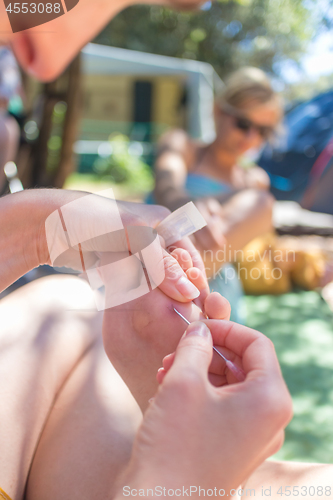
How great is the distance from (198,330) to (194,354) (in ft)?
0.23

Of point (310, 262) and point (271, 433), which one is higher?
point (271, 433)

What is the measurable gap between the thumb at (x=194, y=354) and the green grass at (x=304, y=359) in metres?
0.52

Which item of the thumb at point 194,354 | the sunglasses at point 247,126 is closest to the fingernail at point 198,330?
the thumb at point 194,354

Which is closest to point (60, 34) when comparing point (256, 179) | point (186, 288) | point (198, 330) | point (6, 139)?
point (6, 139)

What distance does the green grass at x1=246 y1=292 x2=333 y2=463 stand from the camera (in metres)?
1.28

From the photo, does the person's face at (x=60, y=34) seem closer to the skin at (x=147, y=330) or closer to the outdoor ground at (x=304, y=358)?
the outdoor ground at (x=304, y=358)

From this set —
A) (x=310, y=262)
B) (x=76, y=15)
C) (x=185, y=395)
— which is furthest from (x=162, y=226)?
(x=310, y=262)

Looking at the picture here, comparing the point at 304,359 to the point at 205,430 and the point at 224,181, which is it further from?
the point at 205,430

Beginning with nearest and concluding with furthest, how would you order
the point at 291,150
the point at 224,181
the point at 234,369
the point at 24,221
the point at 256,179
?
the point at 234,369, the point at 24,221, the point at 224,181, the point at 256,179, the point at 291,150

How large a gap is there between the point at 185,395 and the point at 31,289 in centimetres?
59

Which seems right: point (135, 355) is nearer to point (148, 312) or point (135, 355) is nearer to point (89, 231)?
point (148, 312)

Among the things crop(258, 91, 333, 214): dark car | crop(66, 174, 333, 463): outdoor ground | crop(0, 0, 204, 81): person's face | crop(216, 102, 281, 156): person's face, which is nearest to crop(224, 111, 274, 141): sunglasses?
crop(216, 102, 281, 156): person's face

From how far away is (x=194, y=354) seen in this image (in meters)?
0.45

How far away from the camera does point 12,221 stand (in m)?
0.63
